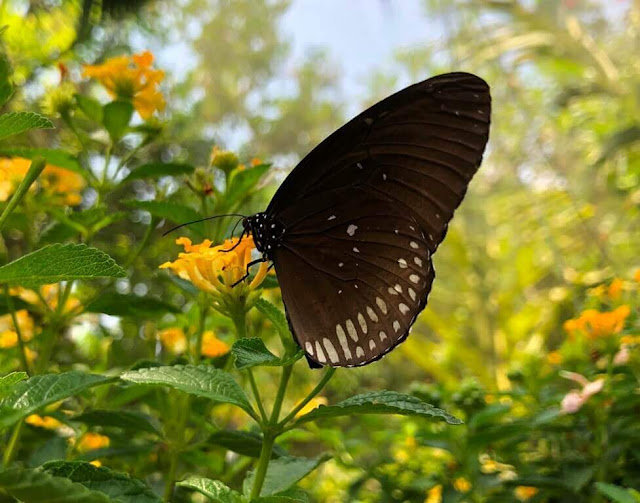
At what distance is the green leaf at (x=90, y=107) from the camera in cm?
69

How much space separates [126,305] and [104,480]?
259 mm

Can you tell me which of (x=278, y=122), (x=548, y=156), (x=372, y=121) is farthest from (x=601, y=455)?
(x=278, y=122)

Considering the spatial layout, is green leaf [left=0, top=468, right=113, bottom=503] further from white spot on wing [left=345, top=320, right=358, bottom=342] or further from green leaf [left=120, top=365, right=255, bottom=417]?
white spot on wing [left=345, top=320, right=358, bottom=342]

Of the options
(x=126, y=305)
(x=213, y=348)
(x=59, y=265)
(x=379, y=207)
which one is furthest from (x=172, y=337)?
(x=59, y=265)

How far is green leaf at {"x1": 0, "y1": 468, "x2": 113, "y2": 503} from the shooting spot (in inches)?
10.4

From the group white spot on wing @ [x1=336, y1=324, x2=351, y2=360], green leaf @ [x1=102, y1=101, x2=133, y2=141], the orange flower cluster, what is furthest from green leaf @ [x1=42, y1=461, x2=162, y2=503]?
the orange flower cluster

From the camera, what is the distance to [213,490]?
429 mm

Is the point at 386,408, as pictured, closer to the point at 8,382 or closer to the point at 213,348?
the point at 8,382

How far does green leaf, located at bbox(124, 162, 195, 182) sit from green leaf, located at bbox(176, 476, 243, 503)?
335 mm

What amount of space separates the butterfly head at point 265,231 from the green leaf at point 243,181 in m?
0.03

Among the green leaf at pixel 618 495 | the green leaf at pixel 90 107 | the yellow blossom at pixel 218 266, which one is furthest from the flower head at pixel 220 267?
the green leaf at pixel 618 495

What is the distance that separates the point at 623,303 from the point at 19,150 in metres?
0.90

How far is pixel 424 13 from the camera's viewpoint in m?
9.10

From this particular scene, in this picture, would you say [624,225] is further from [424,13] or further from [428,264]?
[424,13]
